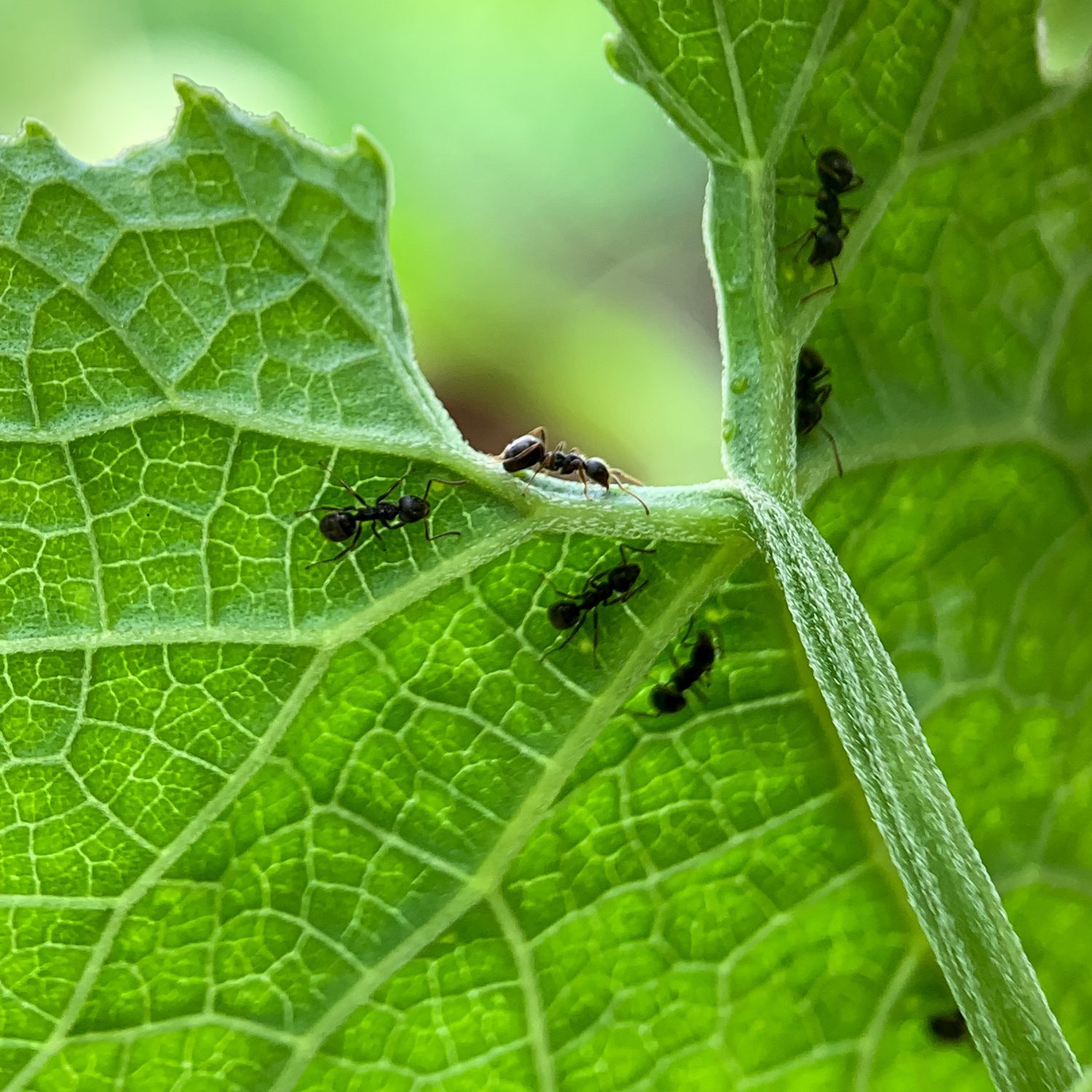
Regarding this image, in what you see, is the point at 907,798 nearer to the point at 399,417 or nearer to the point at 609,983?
the point at 609,983

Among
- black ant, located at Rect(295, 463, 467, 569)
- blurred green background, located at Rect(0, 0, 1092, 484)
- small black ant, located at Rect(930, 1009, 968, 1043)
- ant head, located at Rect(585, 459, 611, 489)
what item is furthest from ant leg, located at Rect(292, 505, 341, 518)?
blurred green background, located at Rect(0, 0, 1092, 484)

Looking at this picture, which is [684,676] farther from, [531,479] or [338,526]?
[338,526]

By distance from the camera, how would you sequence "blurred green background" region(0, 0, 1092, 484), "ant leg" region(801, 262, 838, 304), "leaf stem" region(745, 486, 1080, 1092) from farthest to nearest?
"blurred green background" region(0, 0, 1092, 484) → "ant leg" region(801, 262, 838, 304) → "leaf stem" region(745, 486, 1080, 1092)

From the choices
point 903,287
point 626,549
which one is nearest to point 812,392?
point 903,287

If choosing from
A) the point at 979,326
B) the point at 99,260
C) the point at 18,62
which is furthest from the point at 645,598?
the point at 18,62

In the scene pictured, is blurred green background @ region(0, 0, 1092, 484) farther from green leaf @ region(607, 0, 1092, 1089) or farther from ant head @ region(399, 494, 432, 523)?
ant head @ region(399, 494, 432, 523)

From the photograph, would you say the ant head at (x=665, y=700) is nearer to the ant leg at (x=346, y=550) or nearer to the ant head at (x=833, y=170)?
the ant leg at (x=346, y=550)
